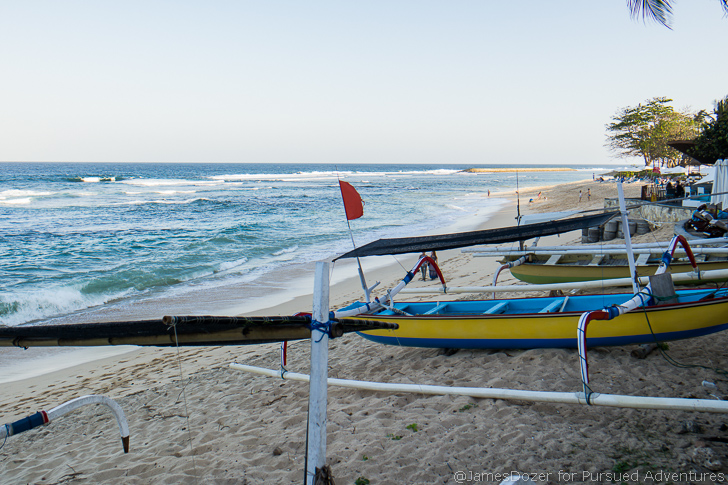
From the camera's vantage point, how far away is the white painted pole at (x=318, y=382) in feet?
7.14

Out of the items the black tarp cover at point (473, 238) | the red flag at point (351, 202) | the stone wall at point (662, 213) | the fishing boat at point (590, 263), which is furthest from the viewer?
the stone wall at point (662, 213)

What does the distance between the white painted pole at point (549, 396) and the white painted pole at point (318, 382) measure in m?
2.62

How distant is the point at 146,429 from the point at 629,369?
5.47 meters

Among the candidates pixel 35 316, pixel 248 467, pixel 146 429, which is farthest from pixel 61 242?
pixel 248 467

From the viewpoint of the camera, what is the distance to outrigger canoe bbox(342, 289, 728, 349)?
16.3 ft

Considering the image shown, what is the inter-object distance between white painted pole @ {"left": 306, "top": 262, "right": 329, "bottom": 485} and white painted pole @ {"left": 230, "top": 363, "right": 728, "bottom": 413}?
2620 mm

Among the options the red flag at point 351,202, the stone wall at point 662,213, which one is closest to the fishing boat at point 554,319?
the red flag at point 351,202

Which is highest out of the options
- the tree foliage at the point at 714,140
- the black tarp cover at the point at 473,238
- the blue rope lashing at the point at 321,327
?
the tree foliage at the point at 714,140

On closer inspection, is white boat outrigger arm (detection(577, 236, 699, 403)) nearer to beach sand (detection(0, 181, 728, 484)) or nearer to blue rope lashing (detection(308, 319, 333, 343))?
beach sand (detection(0, 181, 728, 484))

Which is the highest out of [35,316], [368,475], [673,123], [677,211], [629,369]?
[673,123]

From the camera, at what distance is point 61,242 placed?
20453mm

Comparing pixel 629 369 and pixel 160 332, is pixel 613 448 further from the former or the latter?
pixel 160 332

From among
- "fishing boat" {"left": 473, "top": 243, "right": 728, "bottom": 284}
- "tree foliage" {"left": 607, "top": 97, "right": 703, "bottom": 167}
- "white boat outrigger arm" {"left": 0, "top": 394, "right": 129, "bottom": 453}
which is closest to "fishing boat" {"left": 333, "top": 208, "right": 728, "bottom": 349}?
"fishing boat" {"left": 473, "top": 243, "right": 728, "bottom": 284}

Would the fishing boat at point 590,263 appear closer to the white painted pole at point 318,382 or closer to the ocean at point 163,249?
the ocean at point 163,249
